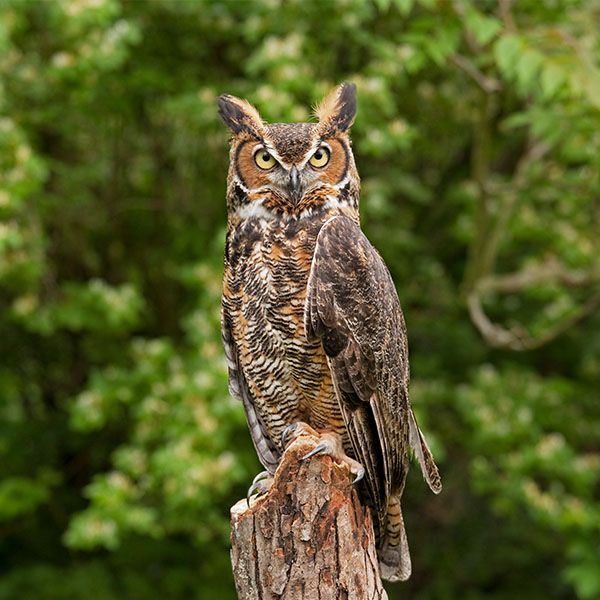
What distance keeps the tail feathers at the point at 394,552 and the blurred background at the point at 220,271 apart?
76.3 inches

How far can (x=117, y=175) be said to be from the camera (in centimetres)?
646

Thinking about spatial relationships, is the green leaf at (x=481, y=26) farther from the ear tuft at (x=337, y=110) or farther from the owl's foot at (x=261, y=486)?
the owl's foot at (x=261, y=486)

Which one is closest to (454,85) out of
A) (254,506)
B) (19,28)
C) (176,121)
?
(176,121)

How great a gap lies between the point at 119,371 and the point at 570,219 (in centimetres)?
311

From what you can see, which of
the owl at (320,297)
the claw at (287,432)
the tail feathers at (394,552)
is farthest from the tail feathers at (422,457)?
the claw at (287,432)

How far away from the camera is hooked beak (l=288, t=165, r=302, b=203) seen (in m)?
2.52

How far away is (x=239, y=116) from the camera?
2.66 meters

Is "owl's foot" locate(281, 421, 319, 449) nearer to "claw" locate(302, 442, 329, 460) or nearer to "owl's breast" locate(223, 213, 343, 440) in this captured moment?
"owl's breast" locate(223, 213, 343, 440)

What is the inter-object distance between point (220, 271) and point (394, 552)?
258 centimetres

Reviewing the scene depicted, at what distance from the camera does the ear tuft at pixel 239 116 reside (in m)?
2.63

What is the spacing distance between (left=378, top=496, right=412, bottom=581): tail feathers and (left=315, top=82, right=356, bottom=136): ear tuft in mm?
1141

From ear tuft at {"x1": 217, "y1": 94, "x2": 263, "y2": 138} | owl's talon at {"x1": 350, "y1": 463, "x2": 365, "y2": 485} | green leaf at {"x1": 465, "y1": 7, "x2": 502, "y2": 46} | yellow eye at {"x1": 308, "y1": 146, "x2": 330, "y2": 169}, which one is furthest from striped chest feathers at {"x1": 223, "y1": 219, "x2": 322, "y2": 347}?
green leaf at {"x1": 465, "y1": 7, "x2": 502, "y2": 46}

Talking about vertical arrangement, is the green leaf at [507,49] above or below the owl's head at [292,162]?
above

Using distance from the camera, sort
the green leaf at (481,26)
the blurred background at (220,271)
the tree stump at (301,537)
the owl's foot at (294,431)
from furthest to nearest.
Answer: the blurred background at (220,271)
the green leaf at (481,26)
the owl's foot at (294,431)
the tree stump at (301,537)
